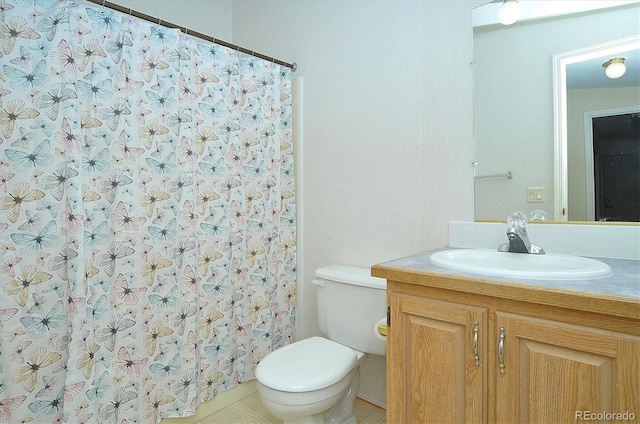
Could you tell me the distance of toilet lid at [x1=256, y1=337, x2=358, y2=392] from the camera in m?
1.39

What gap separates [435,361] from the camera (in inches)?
41.9

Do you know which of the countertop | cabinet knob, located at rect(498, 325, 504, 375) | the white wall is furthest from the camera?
the white wall

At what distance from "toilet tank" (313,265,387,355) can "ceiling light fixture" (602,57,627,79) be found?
3.82 ft

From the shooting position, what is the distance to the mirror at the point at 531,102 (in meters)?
1.31

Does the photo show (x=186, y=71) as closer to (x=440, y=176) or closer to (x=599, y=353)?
(x=440, y=176)

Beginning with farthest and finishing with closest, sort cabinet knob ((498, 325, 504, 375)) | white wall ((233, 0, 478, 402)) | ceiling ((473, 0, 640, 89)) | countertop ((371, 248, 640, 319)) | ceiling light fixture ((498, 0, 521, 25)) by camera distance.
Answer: white wall ((233, 0, 478, 402)) → ceiling light fixture ((498, 0, 521, 25)) → ceiling ((473, 0, 640, 89)) → cabinet knob ((498, 325, 504, 375)) → countertop ((371, 248, 640, 319))

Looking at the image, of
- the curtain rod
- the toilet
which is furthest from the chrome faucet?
the curtain rod

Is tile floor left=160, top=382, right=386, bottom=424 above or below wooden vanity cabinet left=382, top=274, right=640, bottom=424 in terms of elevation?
below

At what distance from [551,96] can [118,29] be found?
1.80 m

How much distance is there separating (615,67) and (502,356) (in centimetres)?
110

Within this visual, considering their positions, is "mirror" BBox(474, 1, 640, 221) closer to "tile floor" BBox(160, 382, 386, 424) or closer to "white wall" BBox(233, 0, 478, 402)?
"white wall" BBox(233, 0, 478, 402)

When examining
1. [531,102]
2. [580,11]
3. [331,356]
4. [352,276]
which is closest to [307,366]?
[331,356]

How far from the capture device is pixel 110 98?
149 centimetres

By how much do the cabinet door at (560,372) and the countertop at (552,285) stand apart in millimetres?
71
